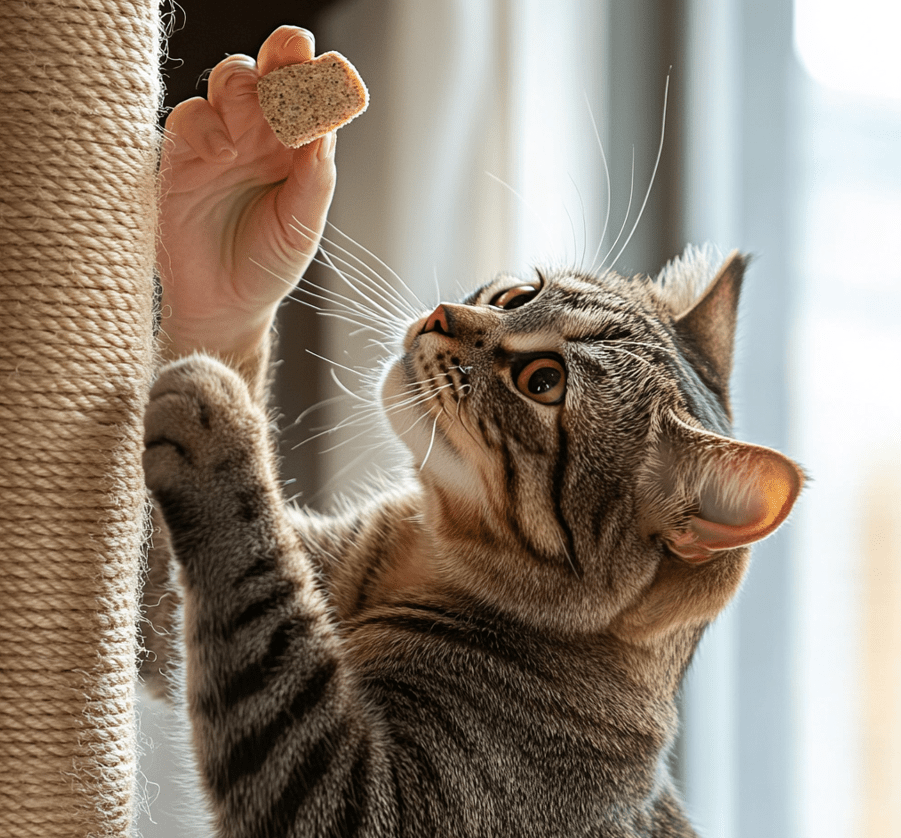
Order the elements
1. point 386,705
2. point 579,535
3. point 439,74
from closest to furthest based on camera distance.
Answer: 1. point 386,705
2. point 579,535
3. point 439,74

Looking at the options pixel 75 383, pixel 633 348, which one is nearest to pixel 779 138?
pixel 633 348

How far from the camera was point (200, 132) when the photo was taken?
3.20 feet

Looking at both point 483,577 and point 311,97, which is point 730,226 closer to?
point 483,577

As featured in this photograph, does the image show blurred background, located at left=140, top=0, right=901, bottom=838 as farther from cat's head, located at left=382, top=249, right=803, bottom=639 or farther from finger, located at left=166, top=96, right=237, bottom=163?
finger, located at left=166, top=96, right=237, bottom=163

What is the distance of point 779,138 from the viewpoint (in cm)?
180

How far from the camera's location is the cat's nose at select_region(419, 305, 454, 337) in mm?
1065

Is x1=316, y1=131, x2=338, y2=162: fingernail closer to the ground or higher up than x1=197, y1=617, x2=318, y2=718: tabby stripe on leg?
higher up

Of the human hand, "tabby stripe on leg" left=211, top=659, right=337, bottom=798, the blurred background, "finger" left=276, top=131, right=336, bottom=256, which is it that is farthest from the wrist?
"tabby stripe on leg" left=211, top=659, right=337, bottom=798

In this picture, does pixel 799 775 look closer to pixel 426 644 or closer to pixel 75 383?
pixel 426 644

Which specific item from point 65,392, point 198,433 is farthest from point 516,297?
point 65,392

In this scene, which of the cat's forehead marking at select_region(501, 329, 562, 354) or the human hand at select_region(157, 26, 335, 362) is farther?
the cat's forehead marking at select_region(501, 329, 562, 354)

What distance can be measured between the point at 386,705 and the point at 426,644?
10cm

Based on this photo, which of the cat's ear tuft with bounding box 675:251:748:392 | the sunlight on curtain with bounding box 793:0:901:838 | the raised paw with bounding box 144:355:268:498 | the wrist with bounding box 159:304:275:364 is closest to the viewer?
the raised paw with bounding box 144:355:268:498

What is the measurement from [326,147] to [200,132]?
132mm
